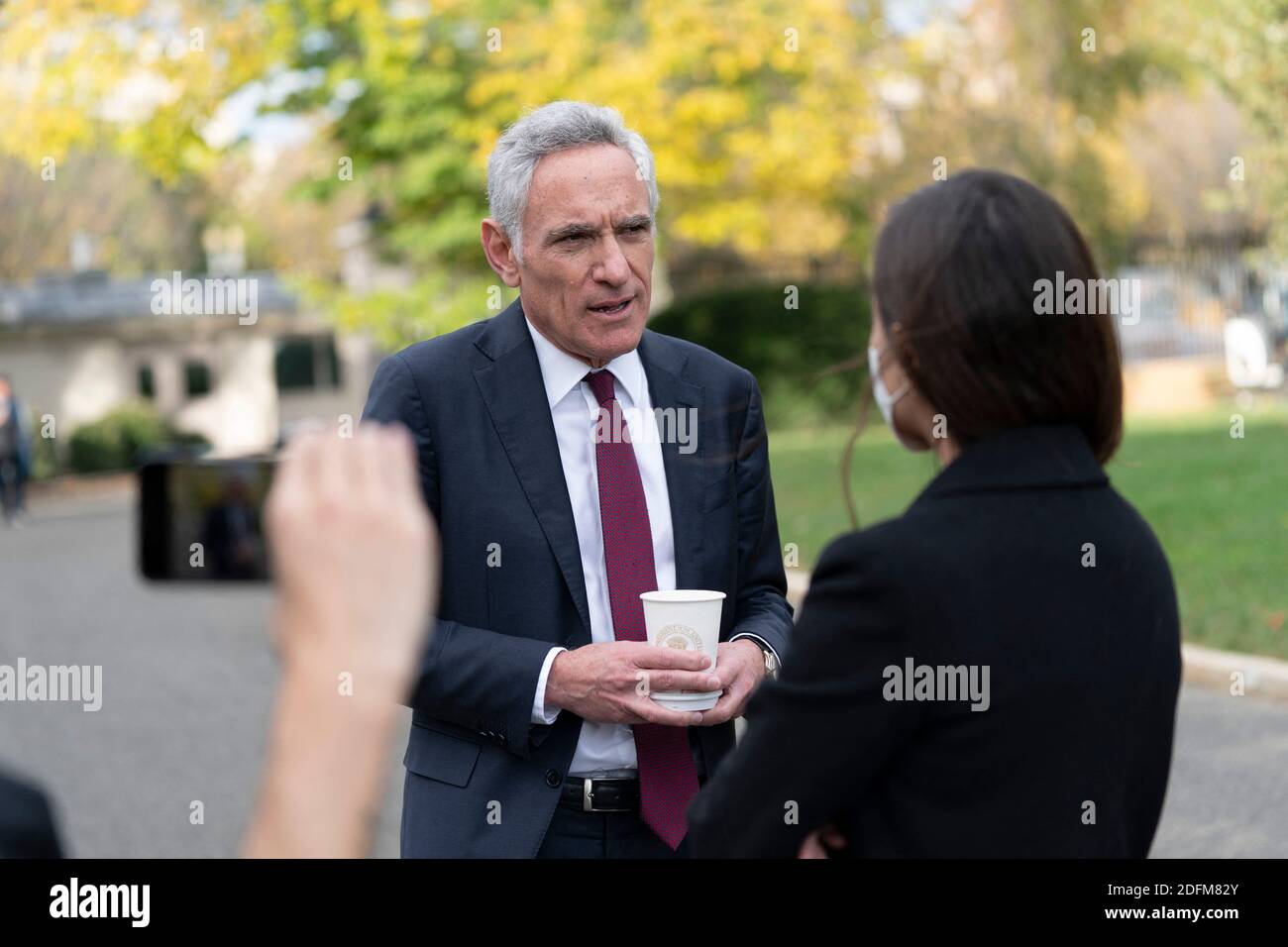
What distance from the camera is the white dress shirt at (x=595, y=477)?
106 inches

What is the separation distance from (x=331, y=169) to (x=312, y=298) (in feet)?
8.99

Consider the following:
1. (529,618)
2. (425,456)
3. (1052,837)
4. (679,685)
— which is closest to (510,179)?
(425,456)

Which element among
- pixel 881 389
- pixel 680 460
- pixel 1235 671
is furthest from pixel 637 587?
pixel 1235 671

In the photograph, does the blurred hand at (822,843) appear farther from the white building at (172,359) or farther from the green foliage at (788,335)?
the white building at (172,359)

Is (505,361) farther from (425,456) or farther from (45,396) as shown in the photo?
(45,396)

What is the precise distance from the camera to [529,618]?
2.70 metres

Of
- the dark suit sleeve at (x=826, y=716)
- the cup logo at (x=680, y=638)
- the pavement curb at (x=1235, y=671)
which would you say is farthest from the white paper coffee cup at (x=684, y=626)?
the pavement curb at (x=1235, y=671)

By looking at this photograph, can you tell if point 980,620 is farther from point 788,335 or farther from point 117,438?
point 117,438

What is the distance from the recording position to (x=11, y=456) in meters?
24.9

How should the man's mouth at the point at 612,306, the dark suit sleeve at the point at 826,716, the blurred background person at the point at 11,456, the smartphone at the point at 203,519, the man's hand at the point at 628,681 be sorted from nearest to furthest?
1. the smartphone at the point at 203,519
2. the dark suit sleeve at the point at 826,716
3. the man's hand at the point at 628,681
4. the man's mouth at the point at 612,306
5. the blurred background person at the point at 11,456

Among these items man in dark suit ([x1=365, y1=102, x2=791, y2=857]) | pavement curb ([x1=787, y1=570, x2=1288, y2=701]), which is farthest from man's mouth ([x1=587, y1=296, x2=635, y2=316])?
pavement curb ([x1=787, y1=570, x2=1288, y2=701])

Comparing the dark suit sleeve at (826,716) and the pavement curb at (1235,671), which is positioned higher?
the dark suit sleeve at (826,716)

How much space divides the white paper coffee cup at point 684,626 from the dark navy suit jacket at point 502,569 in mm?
216

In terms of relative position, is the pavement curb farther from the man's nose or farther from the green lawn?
the man's nose
